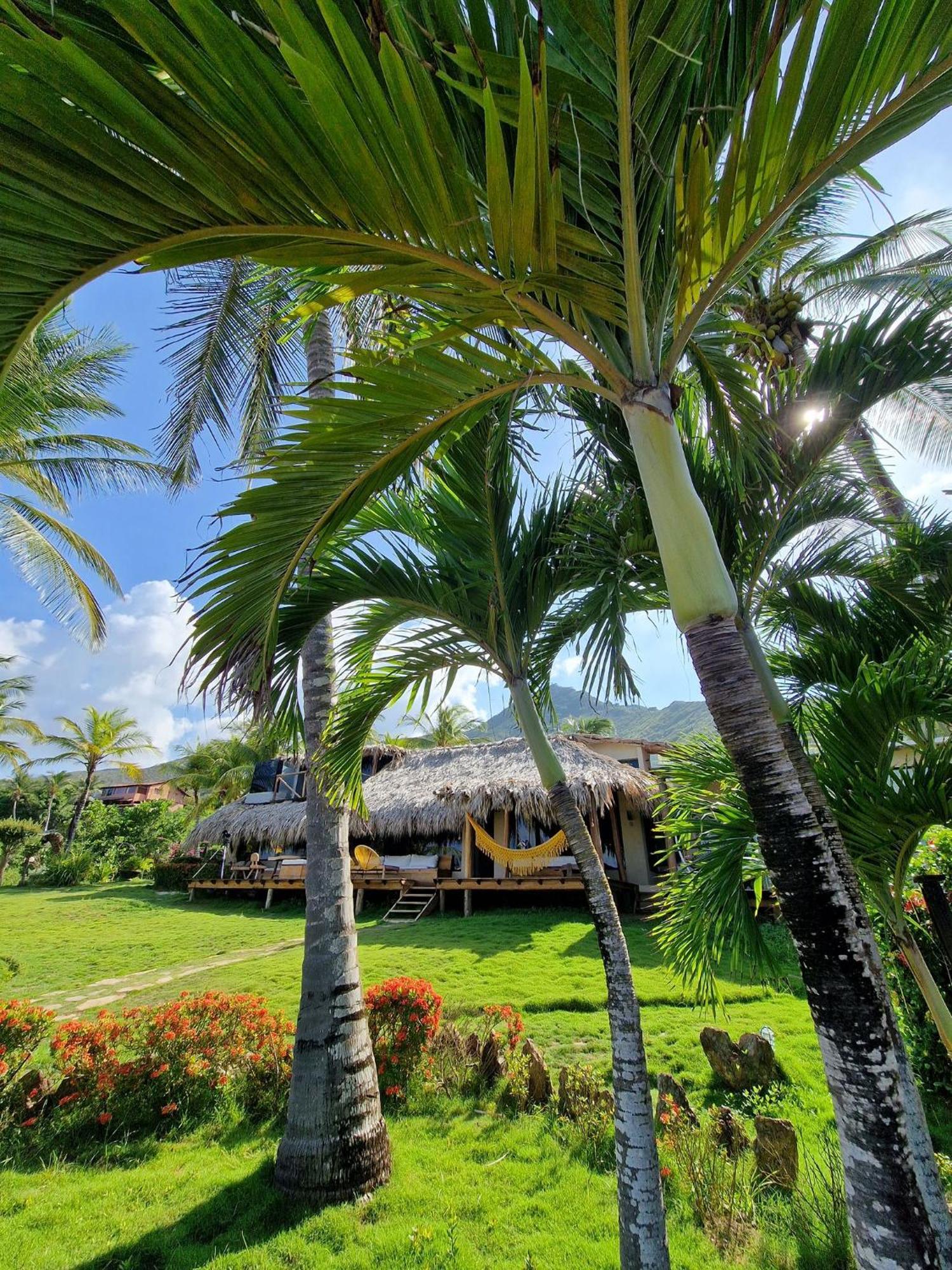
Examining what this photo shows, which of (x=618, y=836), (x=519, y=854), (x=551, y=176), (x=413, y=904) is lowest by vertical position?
(x=413, y=904)

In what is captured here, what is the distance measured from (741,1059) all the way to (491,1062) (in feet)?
6.37

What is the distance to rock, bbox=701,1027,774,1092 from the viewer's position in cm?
464

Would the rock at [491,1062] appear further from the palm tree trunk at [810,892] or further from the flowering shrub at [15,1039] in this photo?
the palm tree trunk at [810,892]

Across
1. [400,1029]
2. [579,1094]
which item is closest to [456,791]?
[400,1029]

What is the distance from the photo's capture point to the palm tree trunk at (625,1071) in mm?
2322

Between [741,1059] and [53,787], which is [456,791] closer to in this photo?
[741,1059]

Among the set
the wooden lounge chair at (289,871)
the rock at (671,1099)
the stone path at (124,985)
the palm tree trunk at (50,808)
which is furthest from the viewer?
the palm tree trunk at (50,808)

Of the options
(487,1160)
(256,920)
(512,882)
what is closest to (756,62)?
(487,1160)

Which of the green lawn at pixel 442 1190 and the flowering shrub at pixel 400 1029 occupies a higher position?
the flowering shrub at pixel 400 1029

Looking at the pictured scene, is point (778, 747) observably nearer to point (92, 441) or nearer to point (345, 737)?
point (345, 737)

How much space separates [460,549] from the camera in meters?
3.46

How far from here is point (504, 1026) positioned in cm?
610

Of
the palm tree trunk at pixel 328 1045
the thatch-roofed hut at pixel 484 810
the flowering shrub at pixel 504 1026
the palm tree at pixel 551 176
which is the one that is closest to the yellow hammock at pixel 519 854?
the thatch-roofed hut at pixel 484 810

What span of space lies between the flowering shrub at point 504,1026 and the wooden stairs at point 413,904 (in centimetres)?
668
